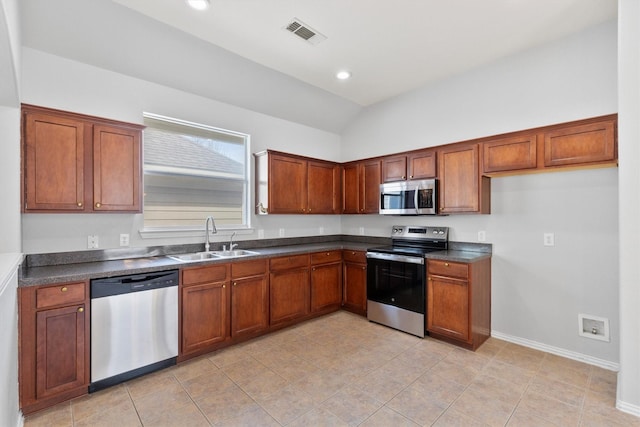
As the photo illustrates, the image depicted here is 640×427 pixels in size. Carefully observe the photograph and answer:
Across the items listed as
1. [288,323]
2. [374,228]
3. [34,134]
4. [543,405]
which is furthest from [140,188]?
[543,405]

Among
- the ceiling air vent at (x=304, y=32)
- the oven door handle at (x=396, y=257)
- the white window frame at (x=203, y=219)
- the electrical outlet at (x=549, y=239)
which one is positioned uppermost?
the ceiling air vent at (x=304, y=32)

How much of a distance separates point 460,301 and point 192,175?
Answer: 335cm

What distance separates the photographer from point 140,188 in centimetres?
286

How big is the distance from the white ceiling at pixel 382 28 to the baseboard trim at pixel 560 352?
3.10 m

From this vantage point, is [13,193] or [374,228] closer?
[13,193]

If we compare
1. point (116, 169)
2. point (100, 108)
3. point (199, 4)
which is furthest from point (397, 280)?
point (100, 108)

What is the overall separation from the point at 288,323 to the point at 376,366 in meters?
1.29

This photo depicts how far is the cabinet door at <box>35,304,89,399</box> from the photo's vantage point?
7.01 ft

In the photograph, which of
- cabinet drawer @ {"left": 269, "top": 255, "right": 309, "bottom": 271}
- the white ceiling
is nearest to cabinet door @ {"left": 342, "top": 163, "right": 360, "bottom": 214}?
cabinet drawer @ {"left": 269, "top": 255, "right": 309, "bottom": 271}

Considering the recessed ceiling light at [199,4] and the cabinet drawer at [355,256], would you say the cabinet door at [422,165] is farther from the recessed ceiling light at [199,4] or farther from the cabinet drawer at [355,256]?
the recessed ceiling light at [199,4]

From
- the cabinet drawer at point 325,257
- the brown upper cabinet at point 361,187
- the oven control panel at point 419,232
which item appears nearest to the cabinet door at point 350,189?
the brown upper cabinet at point 361,187

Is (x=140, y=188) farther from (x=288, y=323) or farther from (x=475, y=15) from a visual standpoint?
(x=475, y=15)

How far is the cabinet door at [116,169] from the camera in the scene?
263 centimetres

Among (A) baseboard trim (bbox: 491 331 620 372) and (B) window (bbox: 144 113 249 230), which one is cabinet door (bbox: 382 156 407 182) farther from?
(A) baseboard trim (bbox: 491 331 620 372)
